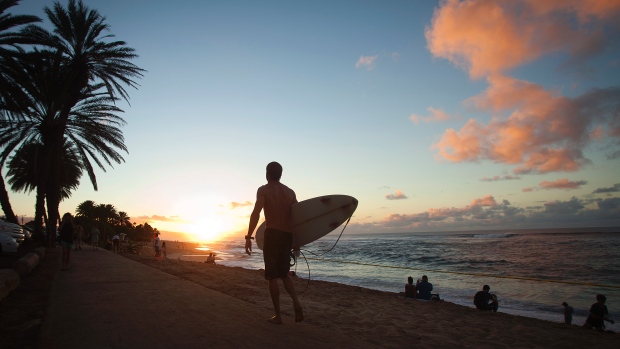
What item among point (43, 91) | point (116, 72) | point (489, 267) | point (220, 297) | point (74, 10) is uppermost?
point (74, 10)

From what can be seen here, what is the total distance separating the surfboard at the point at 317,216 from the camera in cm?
468

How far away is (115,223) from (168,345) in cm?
7461

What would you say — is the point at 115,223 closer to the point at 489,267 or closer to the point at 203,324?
the point at 489,267

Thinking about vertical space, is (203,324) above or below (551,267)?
above

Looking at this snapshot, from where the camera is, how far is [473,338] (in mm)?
5641

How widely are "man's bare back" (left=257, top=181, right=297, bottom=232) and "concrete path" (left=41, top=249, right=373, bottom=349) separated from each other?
1064 millimetres

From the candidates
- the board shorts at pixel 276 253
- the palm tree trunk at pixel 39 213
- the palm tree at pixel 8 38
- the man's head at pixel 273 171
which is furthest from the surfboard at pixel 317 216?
the palm tree trunk at pixel 39 213

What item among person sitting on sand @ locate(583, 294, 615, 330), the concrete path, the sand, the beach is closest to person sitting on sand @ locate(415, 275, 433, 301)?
the beach

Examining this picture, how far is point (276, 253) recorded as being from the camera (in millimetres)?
3984

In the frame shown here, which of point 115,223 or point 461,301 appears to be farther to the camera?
point 115,223

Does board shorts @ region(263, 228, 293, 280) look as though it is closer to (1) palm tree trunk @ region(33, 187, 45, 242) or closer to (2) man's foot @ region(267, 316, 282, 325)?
(2) man's foot @ region(267, 316, 282, 325)

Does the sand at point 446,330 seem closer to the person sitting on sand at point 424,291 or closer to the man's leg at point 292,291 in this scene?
the man's leg at point 292,291

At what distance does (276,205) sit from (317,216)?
41.9 inches

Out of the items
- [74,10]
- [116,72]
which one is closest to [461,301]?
[116,72]
